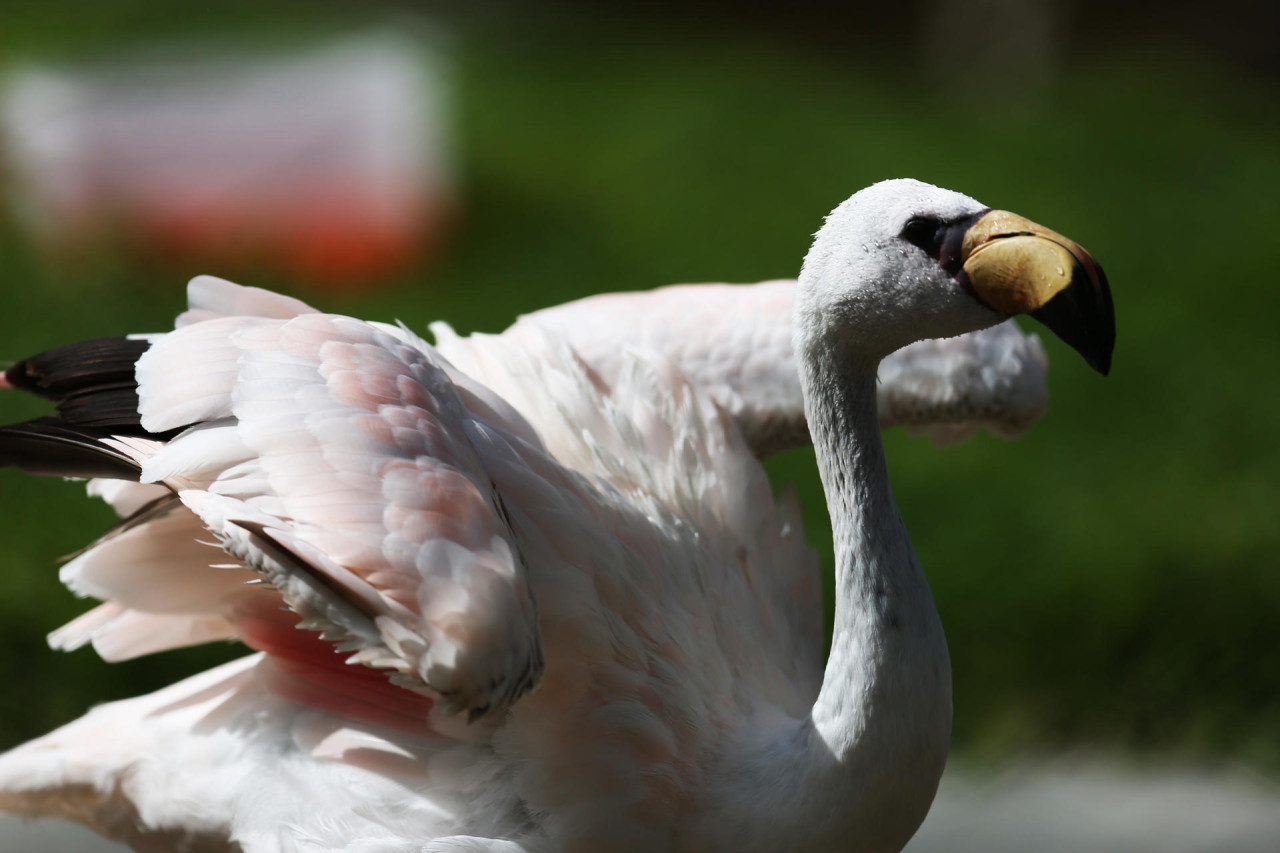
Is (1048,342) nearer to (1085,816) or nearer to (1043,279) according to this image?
(1085,816)

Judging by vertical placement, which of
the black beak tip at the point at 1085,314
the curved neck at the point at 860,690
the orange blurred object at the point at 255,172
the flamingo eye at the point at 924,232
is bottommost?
the orange blurred object at the point at 255,172

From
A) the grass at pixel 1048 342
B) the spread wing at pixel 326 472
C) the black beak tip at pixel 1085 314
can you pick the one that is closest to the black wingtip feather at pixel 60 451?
the spread wing at pixel 326 472

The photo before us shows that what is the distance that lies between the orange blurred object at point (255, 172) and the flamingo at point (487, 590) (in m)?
4.90

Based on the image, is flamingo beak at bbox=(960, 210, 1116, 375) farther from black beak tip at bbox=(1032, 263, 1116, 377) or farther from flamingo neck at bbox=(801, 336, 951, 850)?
flamingo neck at bbox=(801, 336, 951, 850)

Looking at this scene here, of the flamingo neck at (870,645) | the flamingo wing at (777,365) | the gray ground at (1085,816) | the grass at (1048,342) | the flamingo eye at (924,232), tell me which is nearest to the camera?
the flamingo eye at (924,232)

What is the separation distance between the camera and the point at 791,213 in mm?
7516

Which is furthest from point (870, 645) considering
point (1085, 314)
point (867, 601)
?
point (1085, 314)

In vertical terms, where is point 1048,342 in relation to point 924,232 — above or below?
below

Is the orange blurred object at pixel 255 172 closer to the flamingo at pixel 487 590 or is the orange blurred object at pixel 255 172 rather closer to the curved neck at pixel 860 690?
the flamingo at pixel 487 590

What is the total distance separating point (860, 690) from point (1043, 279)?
0.58 m

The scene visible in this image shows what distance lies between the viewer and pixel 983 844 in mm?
Answer: 3207

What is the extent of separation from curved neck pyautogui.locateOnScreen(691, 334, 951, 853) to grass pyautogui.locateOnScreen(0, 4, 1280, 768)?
69.6 inches

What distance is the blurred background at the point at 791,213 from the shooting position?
3.90 meters

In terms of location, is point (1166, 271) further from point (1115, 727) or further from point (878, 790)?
point (878, 790)
